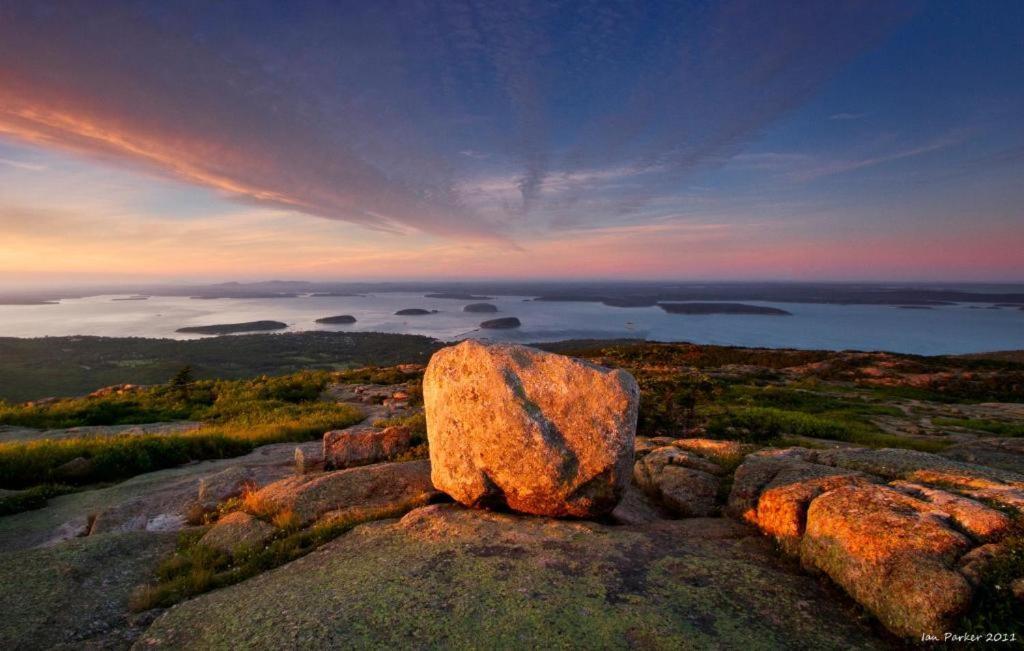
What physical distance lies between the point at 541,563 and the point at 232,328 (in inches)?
6882

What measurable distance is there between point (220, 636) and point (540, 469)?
524 centimetres

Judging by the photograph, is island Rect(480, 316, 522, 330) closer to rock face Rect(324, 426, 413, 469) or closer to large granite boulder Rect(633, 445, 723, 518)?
rock face Rect(324, 426, 413, 469)

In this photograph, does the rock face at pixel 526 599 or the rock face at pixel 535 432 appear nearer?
the rock face at pixel 526 599

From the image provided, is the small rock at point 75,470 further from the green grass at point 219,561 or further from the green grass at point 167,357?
the green grass at point 167,357

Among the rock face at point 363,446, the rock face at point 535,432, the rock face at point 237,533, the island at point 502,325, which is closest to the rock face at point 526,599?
A: the rock face at point 535,432

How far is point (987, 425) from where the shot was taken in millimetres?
19984

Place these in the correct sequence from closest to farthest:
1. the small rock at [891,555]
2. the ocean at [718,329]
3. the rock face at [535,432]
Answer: the small rock at [891,555] → the rock face at [535,432] → the ocean at [718,329]

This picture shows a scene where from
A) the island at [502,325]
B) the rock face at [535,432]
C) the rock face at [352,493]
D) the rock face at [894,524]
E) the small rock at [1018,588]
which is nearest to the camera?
the small rock at [1018,588]

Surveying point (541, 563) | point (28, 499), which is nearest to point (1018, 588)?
point (541, 563)

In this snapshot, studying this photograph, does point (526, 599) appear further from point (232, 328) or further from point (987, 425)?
point (232, 328)

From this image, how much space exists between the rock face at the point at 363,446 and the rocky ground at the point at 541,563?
7.04ft

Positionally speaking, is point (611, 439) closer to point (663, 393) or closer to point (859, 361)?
point (663, 393)

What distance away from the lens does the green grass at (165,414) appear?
1338 centimetres

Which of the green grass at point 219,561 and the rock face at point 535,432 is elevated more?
the rock face at point 535,432
